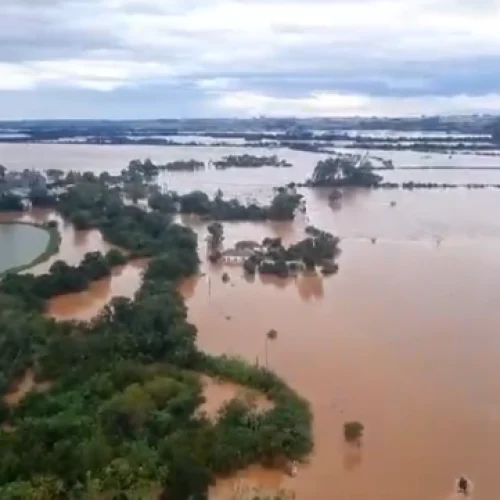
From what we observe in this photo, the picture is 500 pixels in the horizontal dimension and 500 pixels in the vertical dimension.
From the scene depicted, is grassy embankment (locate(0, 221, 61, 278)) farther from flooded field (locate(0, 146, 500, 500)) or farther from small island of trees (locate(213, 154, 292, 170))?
small island of trees (locate(213, 154, 292, 170))

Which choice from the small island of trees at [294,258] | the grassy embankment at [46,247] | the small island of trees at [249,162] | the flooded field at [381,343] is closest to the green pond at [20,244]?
the grassy embankment at [46,247]

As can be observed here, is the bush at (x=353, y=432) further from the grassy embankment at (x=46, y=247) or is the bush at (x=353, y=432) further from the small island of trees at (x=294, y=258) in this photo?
the grassy embankment at (x=46, y=247)

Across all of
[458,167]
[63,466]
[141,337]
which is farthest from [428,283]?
[458,167]

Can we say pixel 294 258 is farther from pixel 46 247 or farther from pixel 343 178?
pixel 343 178

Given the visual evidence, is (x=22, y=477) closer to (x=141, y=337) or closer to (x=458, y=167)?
(x=141, y=337)

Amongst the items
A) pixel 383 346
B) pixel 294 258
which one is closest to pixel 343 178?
pixel 294 258
